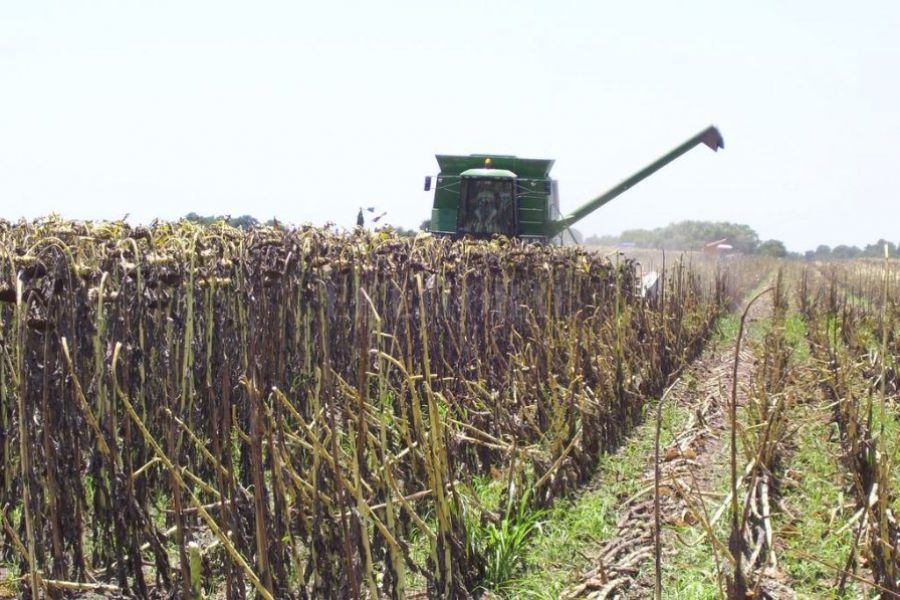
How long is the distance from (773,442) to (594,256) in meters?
4.94

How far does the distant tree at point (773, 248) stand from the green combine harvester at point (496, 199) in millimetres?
63342

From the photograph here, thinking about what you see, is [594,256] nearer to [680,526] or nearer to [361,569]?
[680,526]

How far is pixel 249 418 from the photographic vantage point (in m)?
4.39

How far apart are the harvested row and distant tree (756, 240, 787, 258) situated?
70.8 metres

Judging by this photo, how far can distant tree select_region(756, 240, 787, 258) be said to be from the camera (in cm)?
7399

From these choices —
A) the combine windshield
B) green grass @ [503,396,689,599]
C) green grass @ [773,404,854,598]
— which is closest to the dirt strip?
green grass @ [503,396,689,599]

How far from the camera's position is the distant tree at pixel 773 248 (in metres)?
74.0

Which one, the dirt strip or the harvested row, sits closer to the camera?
the harvested row

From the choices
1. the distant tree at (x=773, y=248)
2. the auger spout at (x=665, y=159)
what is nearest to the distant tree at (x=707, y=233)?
the distant tree at (x=773, y=248)

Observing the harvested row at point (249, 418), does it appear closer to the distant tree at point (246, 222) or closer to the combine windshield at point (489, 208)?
the distant tree at point (246, 222)

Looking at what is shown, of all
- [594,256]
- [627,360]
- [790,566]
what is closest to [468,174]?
[594,256]

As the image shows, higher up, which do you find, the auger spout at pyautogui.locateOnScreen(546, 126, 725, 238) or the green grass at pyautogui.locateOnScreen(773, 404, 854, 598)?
the auger spout at pyautogui.locateOnScreen(546, 126, 725, 238)

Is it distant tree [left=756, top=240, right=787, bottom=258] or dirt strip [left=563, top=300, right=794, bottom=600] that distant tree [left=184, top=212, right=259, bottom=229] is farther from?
distant tree [left=756, top=240, right=787, bottom=258]

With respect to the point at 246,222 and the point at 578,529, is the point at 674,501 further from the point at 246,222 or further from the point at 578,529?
the point at 246,222
